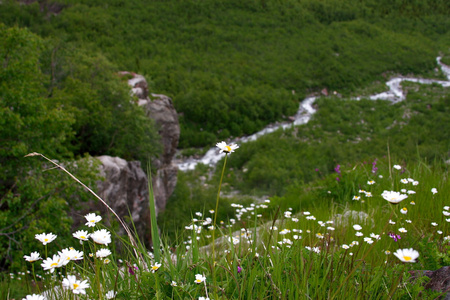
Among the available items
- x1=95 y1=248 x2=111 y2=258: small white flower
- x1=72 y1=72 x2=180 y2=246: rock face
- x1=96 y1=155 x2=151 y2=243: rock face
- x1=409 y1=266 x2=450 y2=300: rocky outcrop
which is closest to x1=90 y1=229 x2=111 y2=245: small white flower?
x1=95 y1=248 x2=111 y2=258: small white flower

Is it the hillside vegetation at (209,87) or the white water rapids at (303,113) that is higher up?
the hillside vegetation at (209,87)

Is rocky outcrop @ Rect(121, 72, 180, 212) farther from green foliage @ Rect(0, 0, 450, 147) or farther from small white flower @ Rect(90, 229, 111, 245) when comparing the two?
small white flower @ Rect(90, 229, 111, 245)

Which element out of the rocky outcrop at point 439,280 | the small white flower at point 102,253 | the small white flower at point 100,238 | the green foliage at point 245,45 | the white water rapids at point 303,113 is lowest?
the white water rapids at point 303,113

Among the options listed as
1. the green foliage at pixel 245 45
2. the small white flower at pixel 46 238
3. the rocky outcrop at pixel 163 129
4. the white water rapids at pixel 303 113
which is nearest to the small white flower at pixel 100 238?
the small white flower at pixel 46 238

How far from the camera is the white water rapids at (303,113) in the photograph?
3198cm

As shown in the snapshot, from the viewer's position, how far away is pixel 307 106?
46.7 metres

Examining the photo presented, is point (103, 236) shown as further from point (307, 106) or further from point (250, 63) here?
point (250, 63)

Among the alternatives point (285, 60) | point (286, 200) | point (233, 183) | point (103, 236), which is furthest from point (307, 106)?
point (103, 236)

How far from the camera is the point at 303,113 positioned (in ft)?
145

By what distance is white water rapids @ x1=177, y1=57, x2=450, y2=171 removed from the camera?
31984 millimetres

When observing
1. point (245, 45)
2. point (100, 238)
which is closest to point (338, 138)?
point (245, 45)

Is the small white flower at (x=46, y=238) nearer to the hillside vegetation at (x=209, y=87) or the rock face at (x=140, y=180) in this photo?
the hillside vegetation at (x=209, y=87)

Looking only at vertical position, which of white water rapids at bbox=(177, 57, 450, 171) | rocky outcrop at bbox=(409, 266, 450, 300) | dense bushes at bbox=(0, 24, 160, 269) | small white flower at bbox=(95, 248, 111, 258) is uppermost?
small white flower at bbox=(95, 248, 111, 258)

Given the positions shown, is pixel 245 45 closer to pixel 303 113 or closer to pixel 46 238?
pixel 303 113
